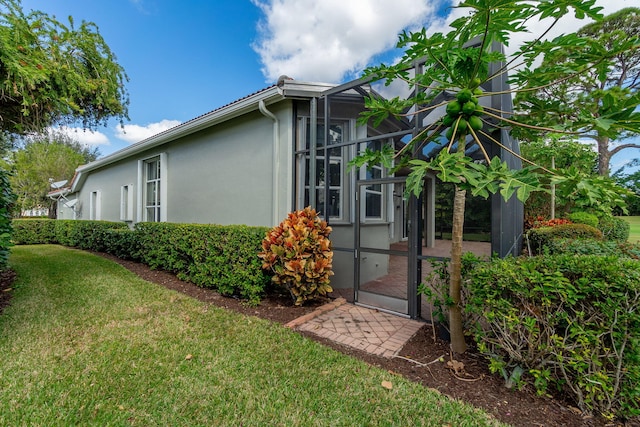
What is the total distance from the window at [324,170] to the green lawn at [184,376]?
2.46m

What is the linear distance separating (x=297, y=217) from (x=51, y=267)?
7.23 m

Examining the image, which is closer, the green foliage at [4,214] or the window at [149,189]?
the green foliage at [4,214]

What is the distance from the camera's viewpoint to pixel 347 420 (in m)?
2.17

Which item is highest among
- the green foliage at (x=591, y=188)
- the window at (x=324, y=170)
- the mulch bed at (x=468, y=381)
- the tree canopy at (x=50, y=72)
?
the tree canopy at (x=50, y=72)

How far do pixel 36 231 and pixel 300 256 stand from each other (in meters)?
15.3

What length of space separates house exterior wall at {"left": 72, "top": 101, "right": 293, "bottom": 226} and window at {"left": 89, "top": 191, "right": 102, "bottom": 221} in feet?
17.6

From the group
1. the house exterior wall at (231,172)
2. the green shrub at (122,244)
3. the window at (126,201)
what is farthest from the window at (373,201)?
the window at (126,201)

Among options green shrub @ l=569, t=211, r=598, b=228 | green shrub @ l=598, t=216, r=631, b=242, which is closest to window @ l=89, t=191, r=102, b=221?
green shrub @ l=569, t=211, r=598, b=228

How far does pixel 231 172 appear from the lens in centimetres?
695

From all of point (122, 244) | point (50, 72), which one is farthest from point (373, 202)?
point (122, 244)

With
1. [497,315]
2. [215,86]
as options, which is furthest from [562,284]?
[215,86]

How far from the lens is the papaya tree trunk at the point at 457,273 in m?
2.79

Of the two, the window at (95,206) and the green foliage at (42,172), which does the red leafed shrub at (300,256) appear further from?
the green foliage at (42,172)

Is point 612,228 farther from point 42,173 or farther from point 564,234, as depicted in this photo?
point 42,173
